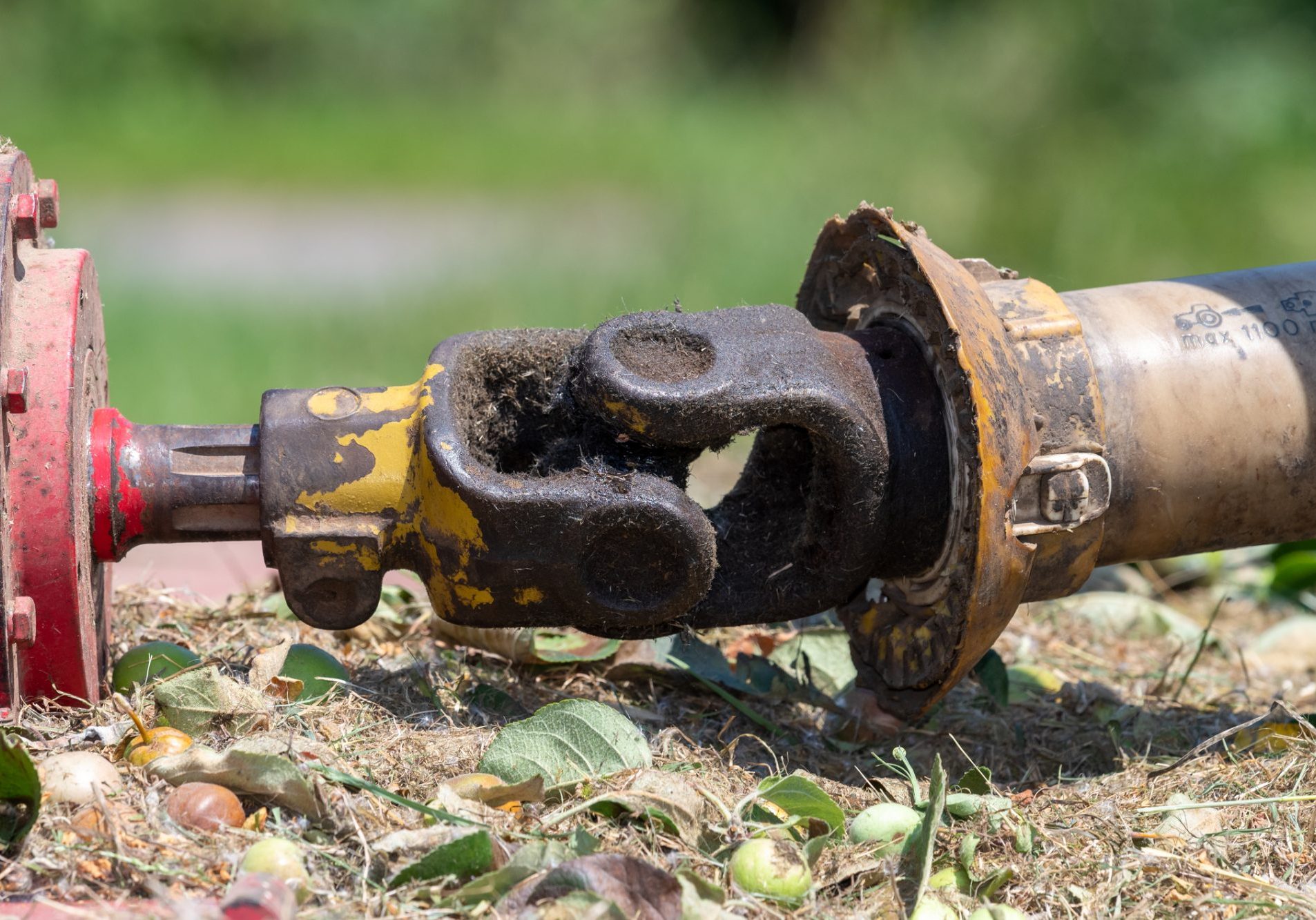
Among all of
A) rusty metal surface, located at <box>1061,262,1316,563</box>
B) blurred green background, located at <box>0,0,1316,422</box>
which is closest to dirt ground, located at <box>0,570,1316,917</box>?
rusty metal surface, located at <box>1061,262,1316,563</box>

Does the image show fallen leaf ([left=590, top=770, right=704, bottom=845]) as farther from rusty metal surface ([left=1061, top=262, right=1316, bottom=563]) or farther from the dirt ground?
rusty metal surface ([left=1061, top=262, right=1316, bottom=563])

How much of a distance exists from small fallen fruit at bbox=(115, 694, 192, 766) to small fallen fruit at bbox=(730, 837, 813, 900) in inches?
28.5

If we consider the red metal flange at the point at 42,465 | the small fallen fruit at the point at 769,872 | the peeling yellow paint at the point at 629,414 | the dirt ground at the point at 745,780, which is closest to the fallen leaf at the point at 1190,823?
the dirt ground at the point at 745,780

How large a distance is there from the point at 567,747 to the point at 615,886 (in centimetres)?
35

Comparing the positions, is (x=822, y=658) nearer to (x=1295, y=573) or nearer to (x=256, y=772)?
(x=256, y=772)

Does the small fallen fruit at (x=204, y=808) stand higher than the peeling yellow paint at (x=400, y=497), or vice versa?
the peeling yellow paint at (x=400, y=497)

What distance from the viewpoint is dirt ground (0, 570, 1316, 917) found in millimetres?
1594

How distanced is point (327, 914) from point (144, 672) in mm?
693

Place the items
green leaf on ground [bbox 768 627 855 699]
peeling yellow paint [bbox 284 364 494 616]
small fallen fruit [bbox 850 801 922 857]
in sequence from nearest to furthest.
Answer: small fallen fruit [bbox 850 801 922 857] → peeling yellow paint [bbox 284 364 494 616] → green leaf on ground [bbox 768 627 855 699]

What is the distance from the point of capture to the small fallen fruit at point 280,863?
153cm

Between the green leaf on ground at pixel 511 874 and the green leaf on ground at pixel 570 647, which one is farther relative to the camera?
the green leaf on ground at pixel 570 647

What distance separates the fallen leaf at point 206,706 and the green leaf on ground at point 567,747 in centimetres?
33

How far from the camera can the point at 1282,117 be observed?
782cm

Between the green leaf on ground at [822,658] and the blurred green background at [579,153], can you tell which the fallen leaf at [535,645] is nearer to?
the green leaf on ground at [822,658]
